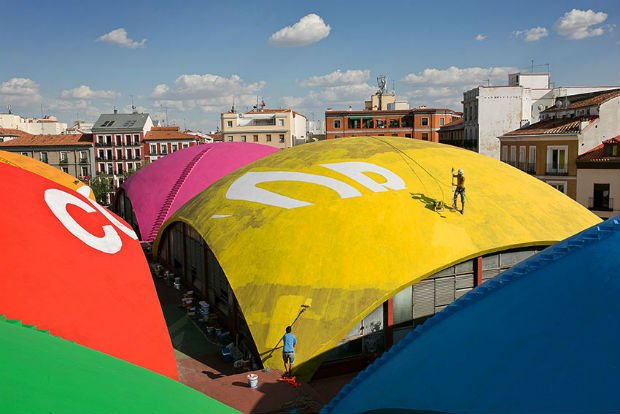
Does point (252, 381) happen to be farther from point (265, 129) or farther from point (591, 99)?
point (265, 129)

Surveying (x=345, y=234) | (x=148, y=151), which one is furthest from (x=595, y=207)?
(x=148, y=151)

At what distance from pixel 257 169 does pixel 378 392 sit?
60.2 ft

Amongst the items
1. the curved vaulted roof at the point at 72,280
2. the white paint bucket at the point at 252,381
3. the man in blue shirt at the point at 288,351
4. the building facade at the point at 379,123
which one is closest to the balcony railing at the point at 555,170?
the man in blue shirt at the point at 288,351

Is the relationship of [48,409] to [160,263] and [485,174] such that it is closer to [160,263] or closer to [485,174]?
[485,174]

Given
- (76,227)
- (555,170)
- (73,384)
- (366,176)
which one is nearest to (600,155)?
(555,170)

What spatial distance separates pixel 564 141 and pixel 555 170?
264cm

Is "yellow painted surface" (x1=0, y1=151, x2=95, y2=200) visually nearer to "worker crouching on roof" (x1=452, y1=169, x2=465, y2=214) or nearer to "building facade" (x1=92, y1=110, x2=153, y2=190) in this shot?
"worker crouching on roof" (x1=452, y1=169, x2=465, y2=214)

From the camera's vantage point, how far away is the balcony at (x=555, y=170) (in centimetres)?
4769

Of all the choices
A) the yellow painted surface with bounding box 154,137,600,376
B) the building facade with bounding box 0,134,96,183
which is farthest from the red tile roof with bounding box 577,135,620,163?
the building facade with bounding box 0,134,96,183

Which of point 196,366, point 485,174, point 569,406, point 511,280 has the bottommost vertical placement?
point 196,366

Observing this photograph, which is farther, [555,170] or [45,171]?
[555,170]

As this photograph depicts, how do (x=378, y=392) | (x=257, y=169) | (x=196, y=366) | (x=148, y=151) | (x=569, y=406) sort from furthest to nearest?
(x=148, y=151) → (x=257, y=169) → (x=196, y=366) → (x=378, y=392) → (x=569, y=406)

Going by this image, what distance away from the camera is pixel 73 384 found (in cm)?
657

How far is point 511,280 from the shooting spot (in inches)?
480
